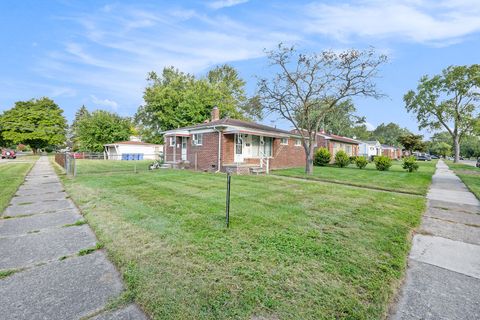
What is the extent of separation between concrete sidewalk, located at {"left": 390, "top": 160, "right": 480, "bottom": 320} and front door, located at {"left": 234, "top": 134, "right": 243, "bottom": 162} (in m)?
11.1

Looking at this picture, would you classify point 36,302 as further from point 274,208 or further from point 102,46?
point 102,46

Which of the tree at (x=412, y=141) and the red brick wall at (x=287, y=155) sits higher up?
the tree at (x=412, y=141)

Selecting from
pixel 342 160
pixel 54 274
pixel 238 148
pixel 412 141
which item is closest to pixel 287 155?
pixel 342 160

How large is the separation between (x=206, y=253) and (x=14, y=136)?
59.0 meters

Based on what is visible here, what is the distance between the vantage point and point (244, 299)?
2.22m

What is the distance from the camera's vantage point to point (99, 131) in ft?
122

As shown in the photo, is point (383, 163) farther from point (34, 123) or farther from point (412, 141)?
point (34, 123)

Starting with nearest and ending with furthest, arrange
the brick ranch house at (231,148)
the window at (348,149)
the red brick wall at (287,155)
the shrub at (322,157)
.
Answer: the brick ranch house at (231,148), the red brick wall at (287,155), the shrub at (322,157), the window at (348,149)

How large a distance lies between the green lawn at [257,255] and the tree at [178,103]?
68.0 ft

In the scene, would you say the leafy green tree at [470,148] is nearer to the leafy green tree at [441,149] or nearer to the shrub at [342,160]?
the leafy green tree at [441,149]

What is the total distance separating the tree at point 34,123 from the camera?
143ft

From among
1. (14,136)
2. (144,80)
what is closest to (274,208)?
(144,80)

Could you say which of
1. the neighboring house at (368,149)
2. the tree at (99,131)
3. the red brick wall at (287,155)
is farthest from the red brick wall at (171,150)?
the neighboring house at (368,149)

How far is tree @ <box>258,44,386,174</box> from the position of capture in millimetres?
13094
